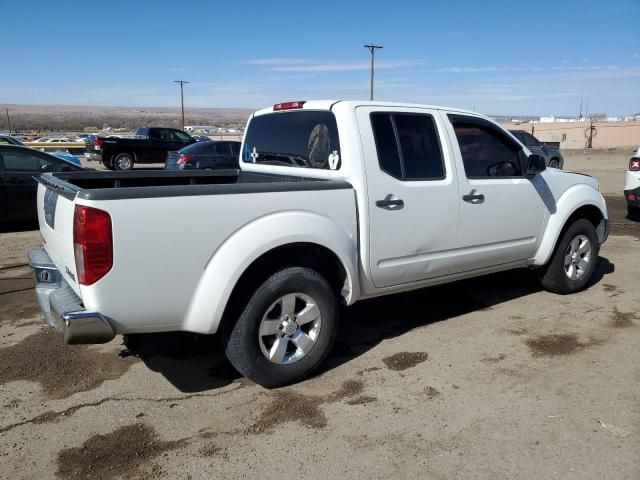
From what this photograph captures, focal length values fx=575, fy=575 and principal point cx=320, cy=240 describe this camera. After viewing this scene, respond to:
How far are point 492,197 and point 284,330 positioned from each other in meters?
2.18

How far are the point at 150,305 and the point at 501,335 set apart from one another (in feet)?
9.55

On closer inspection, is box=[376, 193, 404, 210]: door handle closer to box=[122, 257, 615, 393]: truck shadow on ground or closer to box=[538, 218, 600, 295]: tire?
box=[122, 257, 615, 393]: truck shadow on ground

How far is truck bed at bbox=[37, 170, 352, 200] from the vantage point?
120 inches

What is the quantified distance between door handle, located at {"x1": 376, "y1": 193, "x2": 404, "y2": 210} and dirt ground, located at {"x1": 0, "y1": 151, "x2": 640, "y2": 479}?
113 cm

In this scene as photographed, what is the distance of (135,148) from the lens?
891 inches

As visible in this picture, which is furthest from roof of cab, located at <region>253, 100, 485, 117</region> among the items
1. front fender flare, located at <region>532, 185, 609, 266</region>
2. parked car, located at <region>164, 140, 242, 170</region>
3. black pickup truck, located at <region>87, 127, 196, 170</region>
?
black pickup truck, located at <region>87, 127, 196, 170</region>

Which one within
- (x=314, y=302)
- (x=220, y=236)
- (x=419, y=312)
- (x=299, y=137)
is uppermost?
(x=299, y=137)

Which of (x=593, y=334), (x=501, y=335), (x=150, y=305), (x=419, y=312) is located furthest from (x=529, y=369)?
(x=150, y=305)

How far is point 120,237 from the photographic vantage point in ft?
9.87

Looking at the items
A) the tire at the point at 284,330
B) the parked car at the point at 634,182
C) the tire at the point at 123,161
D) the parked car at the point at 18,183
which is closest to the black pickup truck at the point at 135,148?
the tire at the point at 123,161

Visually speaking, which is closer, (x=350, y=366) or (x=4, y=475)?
(x=4, y=475)

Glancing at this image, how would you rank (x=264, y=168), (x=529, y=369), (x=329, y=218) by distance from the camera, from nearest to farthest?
(x=329, y=218) < (x=529, y=369) < (x=264, y=168)

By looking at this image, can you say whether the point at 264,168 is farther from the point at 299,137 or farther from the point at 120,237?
the point at 120,237

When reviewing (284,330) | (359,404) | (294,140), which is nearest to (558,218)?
(294,140)
